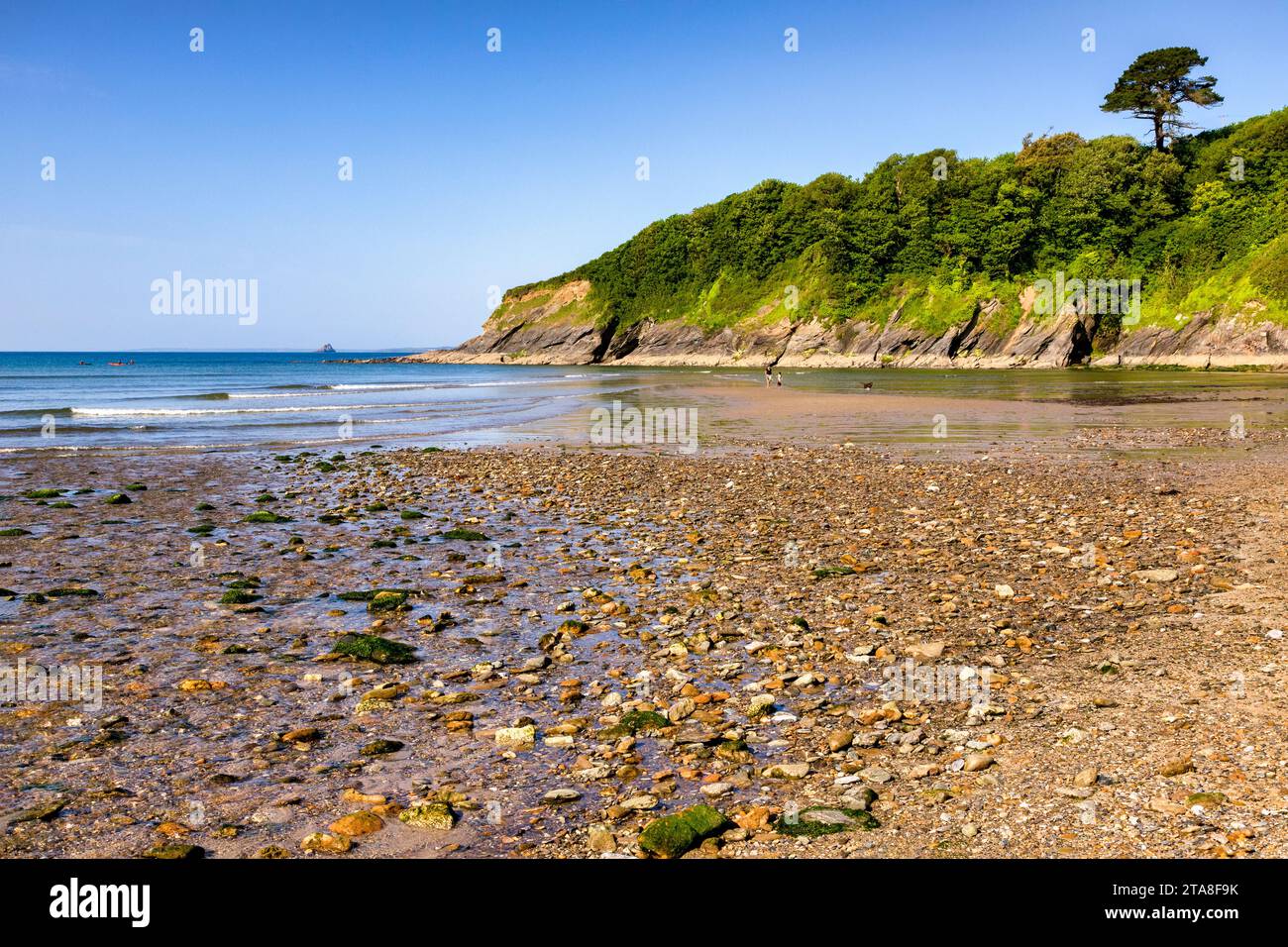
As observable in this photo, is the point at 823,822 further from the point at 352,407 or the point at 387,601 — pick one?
the point at 352,407

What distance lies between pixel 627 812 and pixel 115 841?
3.07m

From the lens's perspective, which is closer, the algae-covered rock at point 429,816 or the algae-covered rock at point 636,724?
the algae-covered rock at point 429,816

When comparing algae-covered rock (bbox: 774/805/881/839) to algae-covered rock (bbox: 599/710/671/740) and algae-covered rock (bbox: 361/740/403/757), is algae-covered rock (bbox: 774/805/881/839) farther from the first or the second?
algae-covered rock (bbox: 361/740/403/757)

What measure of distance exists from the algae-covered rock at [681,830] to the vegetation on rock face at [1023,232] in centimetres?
9080

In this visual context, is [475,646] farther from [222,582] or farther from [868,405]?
[868,405]

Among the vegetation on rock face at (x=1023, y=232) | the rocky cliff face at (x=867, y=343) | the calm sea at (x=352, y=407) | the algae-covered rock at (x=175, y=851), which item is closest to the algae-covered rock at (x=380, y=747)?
the algae-covered rock at (x=175, y=851)

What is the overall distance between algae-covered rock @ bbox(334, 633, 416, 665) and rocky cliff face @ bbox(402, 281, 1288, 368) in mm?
86944

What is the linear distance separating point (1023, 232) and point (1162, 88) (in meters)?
27.1

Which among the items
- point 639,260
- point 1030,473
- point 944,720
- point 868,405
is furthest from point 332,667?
point 639,260

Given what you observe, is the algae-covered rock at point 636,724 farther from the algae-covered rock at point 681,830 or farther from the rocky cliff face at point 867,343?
the rocky cliff face at point 867,343

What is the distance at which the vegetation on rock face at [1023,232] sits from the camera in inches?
3538

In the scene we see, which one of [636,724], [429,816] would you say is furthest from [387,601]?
[429,816]

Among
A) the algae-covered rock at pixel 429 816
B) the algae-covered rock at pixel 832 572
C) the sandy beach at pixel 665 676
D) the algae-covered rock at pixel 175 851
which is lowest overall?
the algae-covered rock at pixel 429 816
